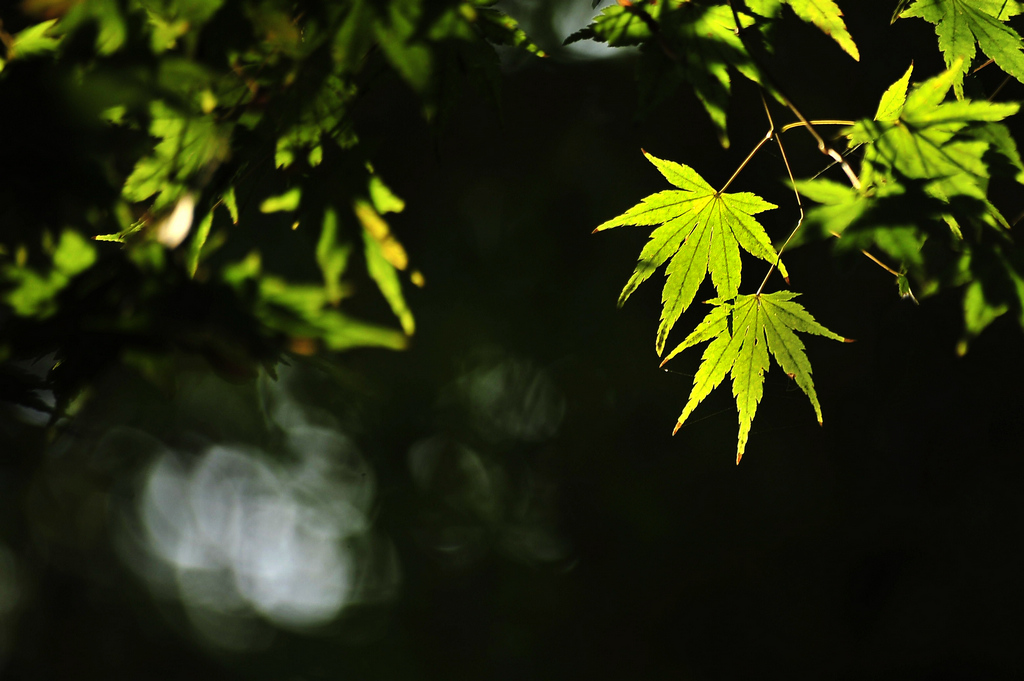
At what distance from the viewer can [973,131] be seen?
0.74 m

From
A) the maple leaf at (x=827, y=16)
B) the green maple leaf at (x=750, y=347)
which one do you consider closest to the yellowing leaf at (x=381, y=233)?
the green maple leaf at (x=750, y=347)

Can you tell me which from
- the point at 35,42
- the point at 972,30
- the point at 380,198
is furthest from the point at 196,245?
the point at 972,30

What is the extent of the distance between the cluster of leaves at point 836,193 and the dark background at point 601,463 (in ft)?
0.35

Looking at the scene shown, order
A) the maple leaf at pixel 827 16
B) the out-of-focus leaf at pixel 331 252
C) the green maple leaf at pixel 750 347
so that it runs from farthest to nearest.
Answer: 1. the green maple leaf at pixel 750 347
2. the maple leaf at pixel 827 16
3. the out-of-focus leaf at pixel 331 252

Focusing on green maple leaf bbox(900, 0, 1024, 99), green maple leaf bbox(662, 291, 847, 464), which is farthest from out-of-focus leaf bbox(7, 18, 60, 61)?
green maple leaf bbox(900, 0, 1024, 99)

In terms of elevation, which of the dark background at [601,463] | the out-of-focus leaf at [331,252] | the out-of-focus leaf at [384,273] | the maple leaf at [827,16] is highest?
the maple leaf at [827,16]

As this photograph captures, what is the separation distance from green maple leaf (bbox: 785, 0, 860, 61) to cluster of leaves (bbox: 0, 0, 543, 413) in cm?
37

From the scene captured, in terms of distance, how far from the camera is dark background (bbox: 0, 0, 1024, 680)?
3.26m

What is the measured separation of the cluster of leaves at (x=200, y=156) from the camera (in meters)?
0.54

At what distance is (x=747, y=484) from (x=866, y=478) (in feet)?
2.83

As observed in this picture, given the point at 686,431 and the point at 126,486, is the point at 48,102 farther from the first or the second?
the point at 126,486

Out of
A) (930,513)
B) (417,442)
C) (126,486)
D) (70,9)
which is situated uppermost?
(70,9)

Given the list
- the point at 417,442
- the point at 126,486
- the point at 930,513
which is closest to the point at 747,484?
the point at 930,513

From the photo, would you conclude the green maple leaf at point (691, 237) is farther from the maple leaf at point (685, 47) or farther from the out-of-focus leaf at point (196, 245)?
the out-of-focus leaf at point (196, 245)
